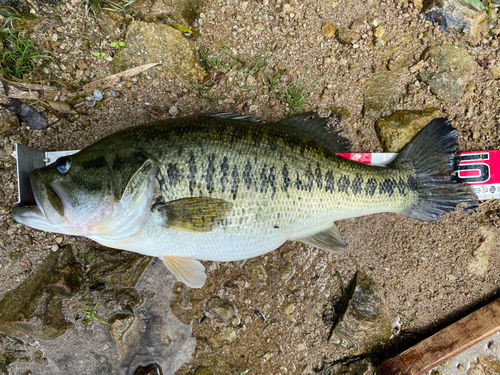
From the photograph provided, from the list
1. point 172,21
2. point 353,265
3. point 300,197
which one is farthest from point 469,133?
point 172,21

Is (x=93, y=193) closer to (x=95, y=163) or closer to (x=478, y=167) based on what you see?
(x=95, y=163)

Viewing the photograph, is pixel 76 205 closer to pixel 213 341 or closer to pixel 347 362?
pixel 213 341

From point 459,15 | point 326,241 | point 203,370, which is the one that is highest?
point 459,15

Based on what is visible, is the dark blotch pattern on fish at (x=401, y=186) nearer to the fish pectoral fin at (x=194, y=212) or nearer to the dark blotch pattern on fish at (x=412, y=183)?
the dark blotch pattern on fish at (x=412, y=183)

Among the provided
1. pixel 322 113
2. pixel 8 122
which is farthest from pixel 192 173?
pixel 8 122

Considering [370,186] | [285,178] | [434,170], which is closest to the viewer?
[285,178]

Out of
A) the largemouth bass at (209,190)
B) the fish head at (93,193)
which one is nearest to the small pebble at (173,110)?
the largemouth bass at (209,190)

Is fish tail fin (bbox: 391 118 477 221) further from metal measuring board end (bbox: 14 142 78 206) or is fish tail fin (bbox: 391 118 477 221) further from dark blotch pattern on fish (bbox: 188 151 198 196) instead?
metal measuring board end (bbox: 14 142 78 206)
